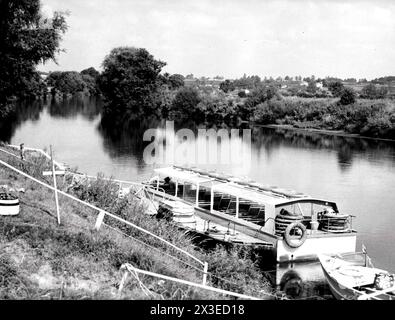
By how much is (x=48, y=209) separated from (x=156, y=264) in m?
3.68

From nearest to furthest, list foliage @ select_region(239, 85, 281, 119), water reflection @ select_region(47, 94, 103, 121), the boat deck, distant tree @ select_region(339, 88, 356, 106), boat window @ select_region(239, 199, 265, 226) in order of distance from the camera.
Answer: the boat deck < boat window @ select_region(239, 199, 265, 226) < distant tree @ select_region(339, 88, 356, 106) < water reflection @ select_region(47, 94, 103, 121) < foliage @ select_region(239, 85, 281, 119)

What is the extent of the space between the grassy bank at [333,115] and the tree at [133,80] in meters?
20.8

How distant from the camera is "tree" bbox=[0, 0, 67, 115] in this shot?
3011cm

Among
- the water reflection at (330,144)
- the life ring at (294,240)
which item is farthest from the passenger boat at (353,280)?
the water reflection at (330,144)

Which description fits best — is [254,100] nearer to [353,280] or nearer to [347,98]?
[347,98]

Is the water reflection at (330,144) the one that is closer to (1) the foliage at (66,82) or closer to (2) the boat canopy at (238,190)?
(2) the boat canopy at (238,190)

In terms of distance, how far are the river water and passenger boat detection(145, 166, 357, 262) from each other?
4.25ft

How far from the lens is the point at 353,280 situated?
749 inches

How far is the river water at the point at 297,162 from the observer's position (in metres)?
32.5

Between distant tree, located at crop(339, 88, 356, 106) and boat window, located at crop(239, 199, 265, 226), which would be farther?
distant tree, located at crop(339, 88, 356, 106)

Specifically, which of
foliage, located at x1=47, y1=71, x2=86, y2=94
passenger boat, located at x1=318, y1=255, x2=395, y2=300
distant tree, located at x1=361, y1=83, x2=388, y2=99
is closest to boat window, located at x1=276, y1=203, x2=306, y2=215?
passenger boat, located at x1=318, y1=255, x2=395, y2=300

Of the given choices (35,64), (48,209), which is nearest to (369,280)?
(48,209)

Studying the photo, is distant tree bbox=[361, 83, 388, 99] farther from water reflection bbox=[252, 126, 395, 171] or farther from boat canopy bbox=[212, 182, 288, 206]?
boat canopy bbox=[212, 182, 288, 206]

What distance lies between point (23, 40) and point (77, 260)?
21.6 meters
